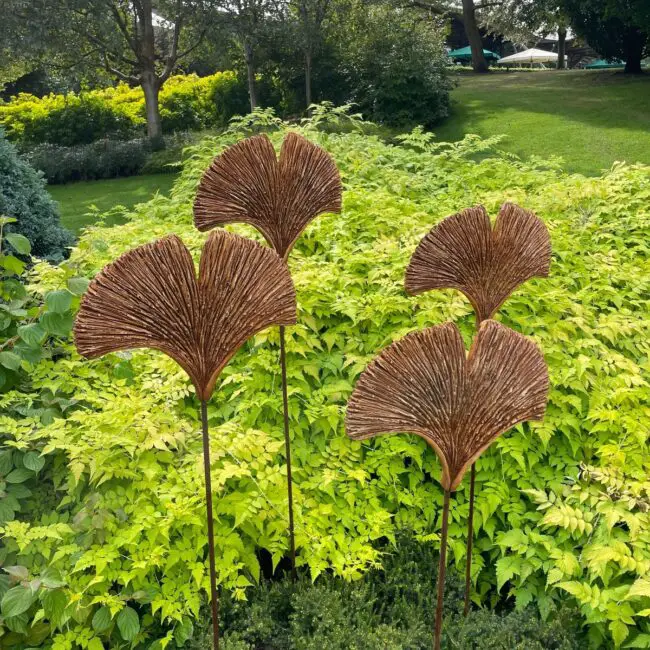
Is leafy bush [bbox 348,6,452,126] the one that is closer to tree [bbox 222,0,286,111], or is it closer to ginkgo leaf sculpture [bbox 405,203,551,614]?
tree [bbox 222,0,286,111]

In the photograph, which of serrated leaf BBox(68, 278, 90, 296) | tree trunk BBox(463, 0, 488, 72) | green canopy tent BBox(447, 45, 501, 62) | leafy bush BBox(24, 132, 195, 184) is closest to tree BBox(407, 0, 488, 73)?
tree trunk BBox(463, 0, 488, 72)

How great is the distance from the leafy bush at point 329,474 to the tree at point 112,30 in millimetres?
11583

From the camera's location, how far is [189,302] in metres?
1.50

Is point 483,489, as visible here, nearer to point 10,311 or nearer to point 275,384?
point 275,384

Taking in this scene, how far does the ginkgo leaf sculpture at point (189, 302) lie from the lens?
146cm

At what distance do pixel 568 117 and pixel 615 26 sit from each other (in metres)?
4.16

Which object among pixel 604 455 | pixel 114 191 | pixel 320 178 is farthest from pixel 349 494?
pixel 114 191

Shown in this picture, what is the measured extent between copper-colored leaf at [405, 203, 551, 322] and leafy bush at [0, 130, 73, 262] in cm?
387

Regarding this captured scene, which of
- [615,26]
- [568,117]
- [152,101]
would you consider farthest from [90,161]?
[615,26]

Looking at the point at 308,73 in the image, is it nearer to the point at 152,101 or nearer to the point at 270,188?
the point at 152,101

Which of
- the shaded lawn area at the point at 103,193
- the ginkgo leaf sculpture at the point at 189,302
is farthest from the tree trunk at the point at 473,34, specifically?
the ginkgo leaf sculpture at the point at 189,302

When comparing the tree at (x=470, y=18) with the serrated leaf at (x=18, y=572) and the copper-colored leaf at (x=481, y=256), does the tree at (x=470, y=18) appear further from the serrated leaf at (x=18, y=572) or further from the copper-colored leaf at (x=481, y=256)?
the serrated leaf at (x=18, y=572)

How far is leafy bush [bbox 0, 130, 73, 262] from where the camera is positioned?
508 cm

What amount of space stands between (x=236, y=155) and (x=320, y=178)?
0.91 ft
